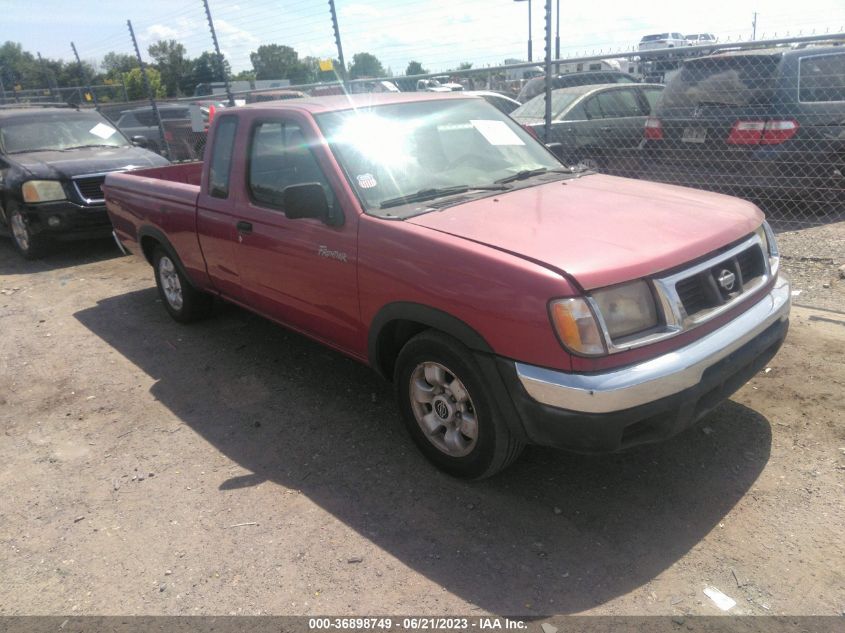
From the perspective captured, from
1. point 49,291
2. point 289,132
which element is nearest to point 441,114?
point 289,132

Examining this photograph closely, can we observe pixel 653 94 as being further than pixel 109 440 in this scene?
Yes

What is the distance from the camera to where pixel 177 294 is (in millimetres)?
5652

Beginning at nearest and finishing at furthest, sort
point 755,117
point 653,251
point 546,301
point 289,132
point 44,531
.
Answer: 1. point 546,301
2. point 653,251
3. point 44,531
4. point 289,132
5. point 755,117

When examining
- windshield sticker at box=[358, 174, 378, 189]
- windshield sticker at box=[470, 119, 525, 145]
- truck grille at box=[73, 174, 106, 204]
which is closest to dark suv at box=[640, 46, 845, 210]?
windshield sticker at box=[470, 119, 525, 145]

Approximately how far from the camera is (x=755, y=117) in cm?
681

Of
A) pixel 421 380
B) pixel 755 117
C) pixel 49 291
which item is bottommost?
pixel 49 291

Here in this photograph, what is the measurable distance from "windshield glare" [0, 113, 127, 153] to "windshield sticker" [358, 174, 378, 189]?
7285 mm

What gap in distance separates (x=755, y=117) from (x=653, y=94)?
3357mm

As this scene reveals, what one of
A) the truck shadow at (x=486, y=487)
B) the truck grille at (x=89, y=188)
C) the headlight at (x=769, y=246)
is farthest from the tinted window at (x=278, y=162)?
the truck grille at (x=89, y=188)

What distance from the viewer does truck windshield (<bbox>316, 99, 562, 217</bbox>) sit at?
352 centimetres

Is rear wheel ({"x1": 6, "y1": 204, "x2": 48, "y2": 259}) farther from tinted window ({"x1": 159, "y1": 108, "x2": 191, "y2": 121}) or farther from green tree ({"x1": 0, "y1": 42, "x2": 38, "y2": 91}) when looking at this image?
green tree ({"x1": 0, "y1": 42, "x2": 38, "y2": 91})

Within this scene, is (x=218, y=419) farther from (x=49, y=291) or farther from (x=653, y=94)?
(x=653, y=94)

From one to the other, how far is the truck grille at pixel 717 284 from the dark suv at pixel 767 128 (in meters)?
4.34

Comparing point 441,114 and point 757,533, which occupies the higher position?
point 441,114
